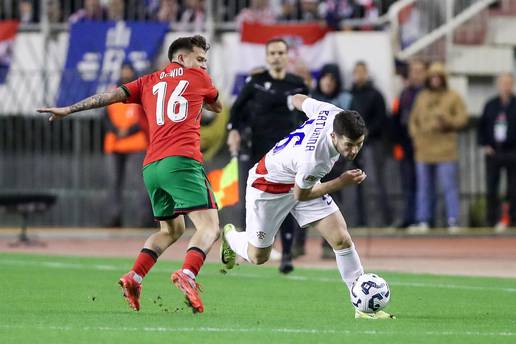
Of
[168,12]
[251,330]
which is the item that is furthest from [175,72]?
[168,12]

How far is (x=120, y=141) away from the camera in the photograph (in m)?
23.4

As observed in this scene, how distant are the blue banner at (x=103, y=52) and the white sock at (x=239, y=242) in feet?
37.0

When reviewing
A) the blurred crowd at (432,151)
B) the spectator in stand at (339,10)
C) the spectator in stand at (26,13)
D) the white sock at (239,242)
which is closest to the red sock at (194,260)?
the white sock at (239,242)

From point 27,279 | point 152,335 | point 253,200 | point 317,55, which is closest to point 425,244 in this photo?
point 317,55

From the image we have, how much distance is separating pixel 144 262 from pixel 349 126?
220cm

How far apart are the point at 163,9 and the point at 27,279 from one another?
35.1 feet

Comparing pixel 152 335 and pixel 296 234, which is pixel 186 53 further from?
pixel 296 234

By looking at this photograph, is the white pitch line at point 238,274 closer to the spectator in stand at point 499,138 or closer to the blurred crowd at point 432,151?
the blurred crowd at point 432,151

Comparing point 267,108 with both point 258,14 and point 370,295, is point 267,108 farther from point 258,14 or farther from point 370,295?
point 258,14

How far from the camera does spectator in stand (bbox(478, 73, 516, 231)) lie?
890 inches

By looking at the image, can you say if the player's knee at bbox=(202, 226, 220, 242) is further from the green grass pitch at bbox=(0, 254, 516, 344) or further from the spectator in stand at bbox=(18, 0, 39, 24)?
the spectator in stand at bbox=(18, 0, 39, 24)

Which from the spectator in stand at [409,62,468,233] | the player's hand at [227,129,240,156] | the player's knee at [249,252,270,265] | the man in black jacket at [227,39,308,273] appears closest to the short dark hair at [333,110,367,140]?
the player's knee at [249,252,270,265]

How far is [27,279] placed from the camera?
14648 mm

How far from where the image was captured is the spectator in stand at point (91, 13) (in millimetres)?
24641
